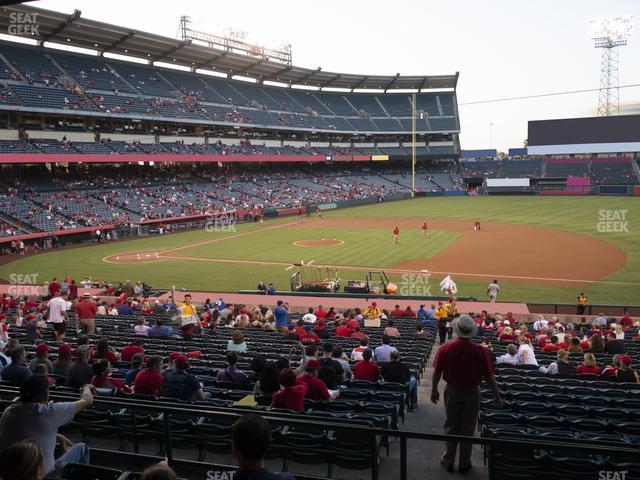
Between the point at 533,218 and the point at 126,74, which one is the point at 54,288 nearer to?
the point at 533,218

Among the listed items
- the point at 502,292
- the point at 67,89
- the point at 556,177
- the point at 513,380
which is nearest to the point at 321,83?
the point at 556,177

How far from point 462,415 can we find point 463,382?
0.42 meters

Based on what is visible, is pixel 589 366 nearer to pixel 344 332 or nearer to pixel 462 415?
pixel 462 415

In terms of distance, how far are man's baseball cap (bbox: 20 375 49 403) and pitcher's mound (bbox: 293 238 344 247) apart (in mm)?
37244

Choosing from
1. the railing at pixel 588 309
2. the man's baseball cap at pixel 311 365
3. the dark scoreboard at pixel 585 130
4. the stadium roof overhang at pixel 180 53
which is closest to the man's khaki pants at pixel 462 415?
the man's baseball cap at pixel 311 365

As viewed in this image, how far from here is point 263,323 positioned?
58.3ft

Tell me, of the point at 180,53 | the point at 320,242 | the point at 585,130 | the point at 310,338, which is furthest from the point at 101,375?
the point at 585,130

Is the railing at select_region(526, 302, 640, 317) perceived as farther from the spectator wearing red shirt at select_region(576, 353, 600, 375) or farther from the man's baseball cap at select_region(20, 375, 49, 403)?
the man's baseball cap at select_region(20, 375, 49, 403)

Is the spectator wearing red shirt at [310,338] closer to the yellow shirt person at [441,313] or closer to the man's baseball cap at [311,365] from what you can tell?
the man's baseball cap at [311,365]

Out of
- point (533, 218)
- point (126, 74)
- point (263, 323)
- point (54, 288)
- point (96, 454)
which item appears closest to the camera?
point (96, 454)

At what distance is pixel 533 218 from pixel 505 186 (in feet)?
126

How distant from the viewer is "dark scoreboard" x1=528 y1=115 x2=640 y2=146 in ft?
293

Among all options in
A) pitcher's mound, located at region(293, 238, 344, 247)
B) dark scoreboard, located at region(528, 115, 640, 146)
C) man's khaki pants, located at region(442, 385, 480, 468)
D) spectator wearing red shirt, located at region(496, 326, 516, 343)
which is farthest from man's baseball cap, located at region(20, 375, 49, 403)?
dark scoreboard, located at region(528, 115, 640, 146)

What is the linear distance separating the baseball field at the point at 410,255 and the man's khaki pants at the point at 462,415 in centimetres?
2094
